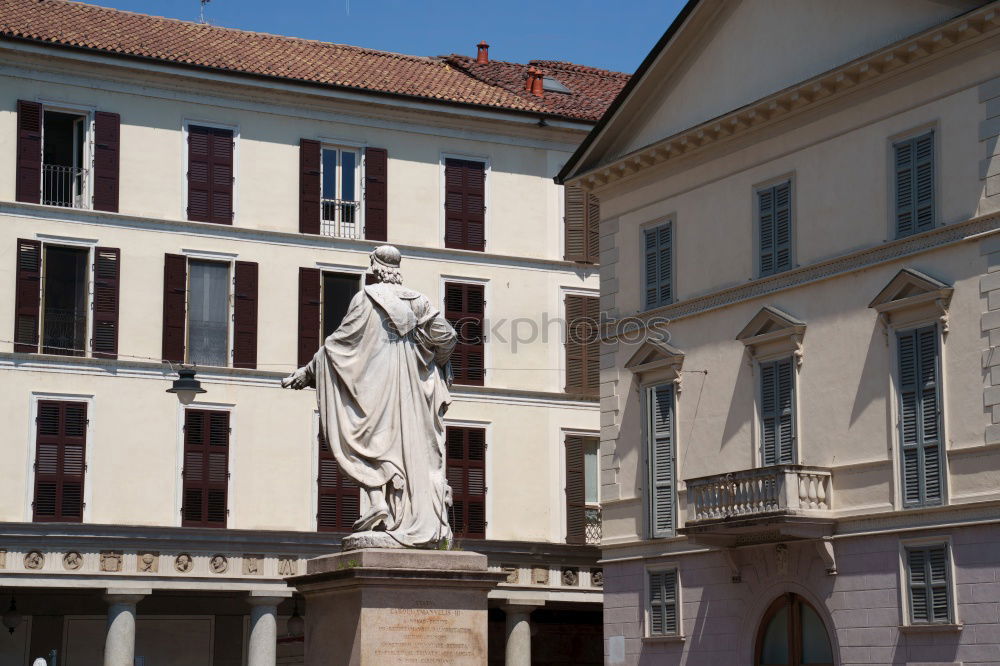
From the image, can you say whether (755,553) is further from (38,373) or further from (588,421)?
(38,373)

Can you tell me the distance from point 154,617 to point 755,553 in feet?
52.9

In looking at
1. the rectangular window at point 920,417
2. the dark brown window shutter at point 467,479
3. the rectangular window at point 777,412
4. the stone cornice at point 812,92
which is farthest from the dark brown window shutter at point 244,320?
the rectangular window at point 920,417

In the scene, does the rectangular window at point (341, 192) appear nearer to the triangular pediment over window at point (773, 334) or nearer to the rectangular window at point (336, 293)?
the rectangular window at point (336, 293)

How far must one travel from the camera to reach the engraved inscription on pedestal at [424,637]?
14.7 meters

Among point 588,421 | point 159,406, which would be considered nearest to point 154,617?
point 159,406

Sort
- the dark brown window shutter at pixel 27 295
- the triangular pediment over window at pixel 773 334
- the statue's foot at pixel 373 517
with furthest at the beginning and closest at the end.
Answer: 1. the dark brown window shutter at pixel 27 295
2. the triangular pediment over window at pixel 773 334
3. the statue's foot at pixel 373 517

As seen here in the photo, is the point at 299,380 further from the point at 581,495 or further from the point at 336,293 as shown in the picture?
the point at 581,495

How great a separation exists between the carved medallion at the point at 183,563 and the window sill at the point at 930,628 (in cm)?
1710

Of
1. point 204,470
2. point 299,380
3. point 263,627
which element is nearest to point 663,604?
point 263,627

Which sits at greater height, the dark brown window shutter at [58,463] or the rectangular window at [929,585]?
the dark brown window shutter at [58,463]

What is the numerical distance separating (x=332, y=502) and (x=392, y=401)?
83.7ft

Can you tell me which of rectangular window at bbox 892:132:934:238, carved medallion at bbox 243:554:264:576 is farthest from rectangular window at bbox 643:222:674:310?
carved medallion at bbox 243:554:264:576

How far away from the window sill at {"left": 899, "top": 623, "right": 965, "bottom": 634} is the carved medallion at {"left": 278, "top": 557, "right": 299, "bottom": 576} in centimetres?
1599

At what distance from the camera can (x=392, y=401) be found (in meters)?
15.7
